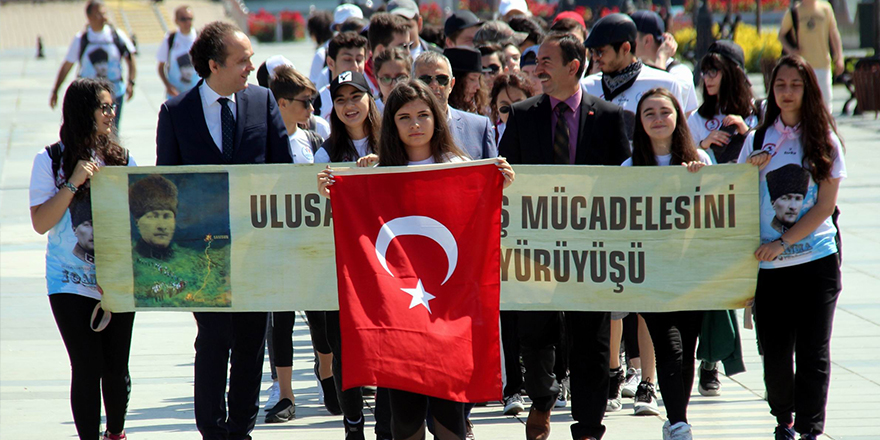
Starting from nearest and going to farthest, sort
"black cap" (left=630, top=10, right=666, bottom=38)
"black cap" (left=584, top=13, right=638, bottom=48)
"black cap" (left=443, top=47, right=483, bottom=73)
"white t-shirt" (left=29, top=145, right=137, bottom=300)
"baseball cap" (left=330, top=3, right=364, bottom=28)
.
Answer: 1. "white t-shirt" (left=29, top=145, right=137, bottom=300)
2. "black cap" (left=584, top=13, right=638, bottom=48)
3. "black cap" (left=443, top=47, right=483, bottom=73)
4. "black cap" (left=630, top=10, right=666, bottom=38)
5. "baseball cap" (left=330, top=3, right=364, bottom=28)

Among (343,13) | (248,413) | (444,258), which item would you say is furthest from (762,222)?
(343,13)

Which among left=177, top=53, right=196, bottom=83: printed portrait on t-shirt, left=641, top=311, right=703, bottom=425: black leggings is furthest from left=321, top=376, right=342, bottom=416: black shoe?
left=177, top=53, right=196, bottom=83: printed portrait on t-shirt

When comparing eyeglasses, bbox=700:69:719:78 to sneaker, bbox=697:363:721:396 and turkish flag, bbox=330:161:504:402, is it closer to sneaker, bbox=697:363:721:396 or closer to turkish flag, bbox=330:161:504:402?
sneaker, bbox=697:363:721:396

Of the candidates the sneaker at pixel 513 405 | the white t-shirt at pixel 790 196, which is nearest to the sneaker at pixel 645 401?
the sneaker at pixel 513 405

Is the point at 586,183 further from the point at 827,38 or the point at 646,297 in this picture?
the point at 827,38

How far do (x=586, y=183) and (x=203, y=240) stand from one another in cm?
193

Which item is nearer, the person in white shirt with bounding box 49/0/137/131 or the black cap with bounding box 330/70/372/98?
the black cap with bounding box 330/70/372/98

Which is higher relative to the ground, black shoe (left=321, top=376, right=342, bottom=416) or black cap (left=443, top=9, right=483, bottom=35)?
black cap (left=443, top=9, right=483, bottom=35)

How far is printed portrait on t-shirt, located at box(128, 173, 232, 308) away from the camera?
5375mm

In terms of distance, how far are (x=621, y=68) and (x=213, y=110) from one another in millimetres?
2747

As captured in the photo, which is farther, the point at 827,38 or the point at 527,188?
the point at 827,38

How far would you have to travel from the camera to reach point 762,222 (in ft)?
17.6

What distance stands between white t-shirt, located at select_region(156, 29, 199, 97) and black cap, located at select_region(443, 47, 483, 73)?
9.91 m

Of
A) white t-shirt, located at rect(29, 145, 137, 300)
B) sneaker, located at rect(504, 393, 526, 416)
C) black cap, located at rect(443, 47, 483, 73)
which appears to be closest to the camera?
white t-shirt, located at rect(29, 145, 137, 300)
